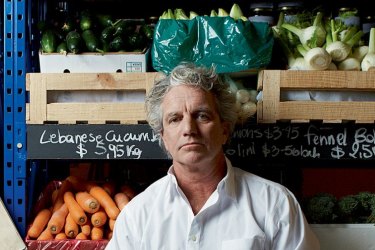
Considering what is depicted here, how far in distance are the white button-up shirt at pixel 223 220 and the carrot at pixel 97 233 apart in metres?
0.26

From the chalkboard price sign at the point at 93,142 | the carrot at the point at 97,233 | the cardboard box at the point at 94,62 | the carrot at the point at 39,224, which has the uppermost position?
the cardboard box at the point at 94,62

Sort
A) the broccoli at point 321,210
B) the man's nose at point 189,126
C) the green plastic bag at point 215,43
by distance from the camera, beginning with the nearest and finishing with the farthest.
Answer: the man's nose at point 189,126
the green plastic bag at point 215,43
the broccoli at point 321,210

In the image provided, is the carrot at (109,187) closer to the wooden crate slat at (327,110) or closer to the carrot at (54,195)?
the carrot at (54,195)

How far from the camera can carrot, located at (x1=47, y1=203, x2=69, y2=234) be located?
229cm

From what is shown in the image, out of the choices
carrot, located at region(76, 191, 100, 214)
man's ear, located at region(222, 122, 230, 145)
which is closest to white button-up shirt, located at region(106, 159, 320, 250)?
man's ear, located at region(222, 122, 230, 145)

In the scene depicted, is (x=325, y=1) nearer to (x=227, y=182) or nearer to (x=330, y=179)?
(x=330, y=179)

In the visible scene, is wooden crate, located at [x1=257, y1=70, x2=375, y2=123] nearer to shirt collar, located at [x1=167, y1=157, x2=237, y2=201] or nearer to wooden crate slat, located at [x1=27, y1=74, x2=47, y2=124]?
shirt collar, located at [x1=167, y1=157, x2=237, y2=201]

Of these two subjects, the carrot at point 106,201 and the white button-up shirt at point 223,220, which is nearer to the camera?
the white button-up shirt at point 223,220

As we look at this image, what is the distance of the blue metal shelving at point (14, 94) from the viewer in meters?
2.21

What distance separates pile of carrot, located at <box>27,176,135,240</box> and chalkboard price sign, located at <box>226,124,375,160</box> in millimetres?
609

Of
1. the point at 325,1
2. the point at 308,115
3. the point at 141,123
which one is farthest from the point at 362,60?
the point at 141,123

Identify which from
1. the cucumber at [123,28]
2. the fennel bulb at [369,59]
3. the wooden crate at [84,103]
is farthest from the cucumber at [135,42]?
the fennel bulb at [369,59]

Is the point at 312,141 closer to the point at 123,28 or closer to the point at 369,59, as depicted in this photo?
the point at 369,59

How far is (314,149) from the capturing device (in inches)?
86.4
